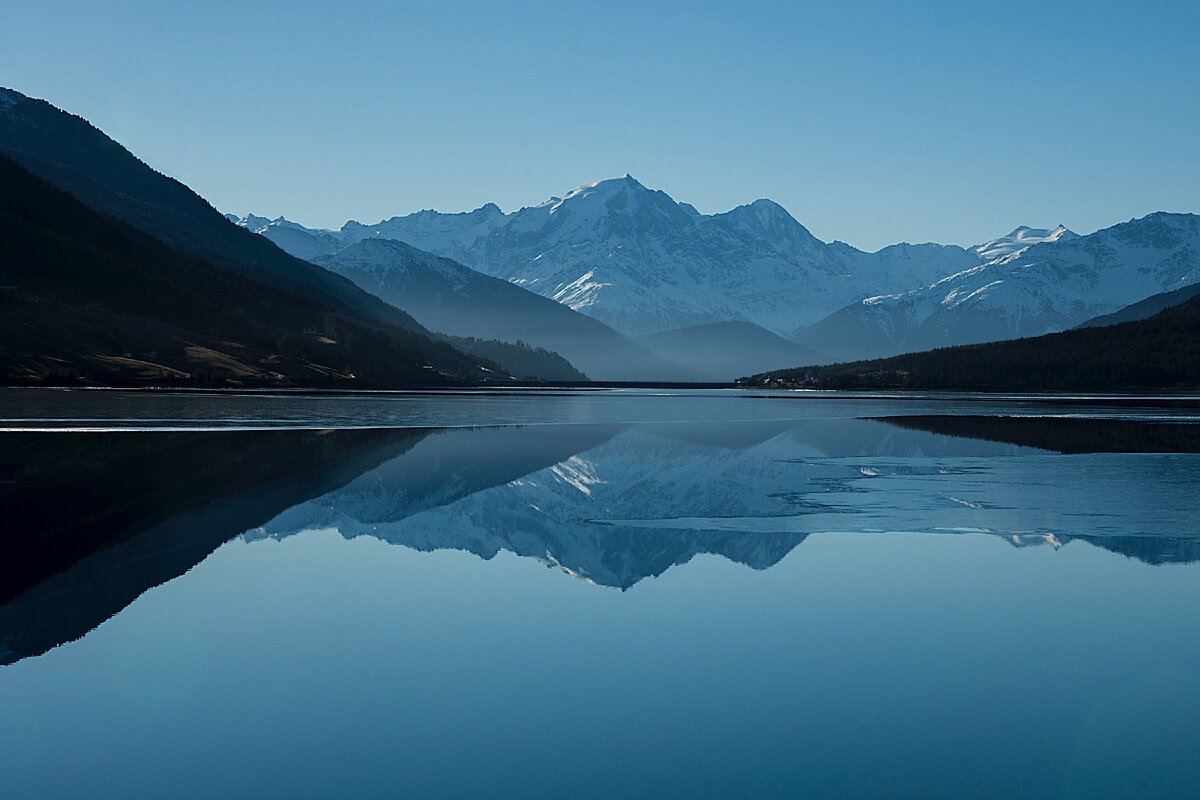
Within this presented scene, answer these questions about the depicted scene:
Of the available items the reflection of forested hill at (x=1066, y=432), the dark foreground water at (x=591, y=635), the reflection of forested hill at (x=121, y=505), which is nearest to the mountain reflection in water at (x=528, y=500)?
the reflection of forested hill at (x=121, y=505)

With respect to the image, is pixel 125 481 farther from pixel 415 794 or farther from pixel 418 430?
pixel 418 430

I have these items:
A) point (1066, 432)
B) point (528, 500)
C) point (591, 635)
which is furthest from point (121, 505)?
point (1066, 432)

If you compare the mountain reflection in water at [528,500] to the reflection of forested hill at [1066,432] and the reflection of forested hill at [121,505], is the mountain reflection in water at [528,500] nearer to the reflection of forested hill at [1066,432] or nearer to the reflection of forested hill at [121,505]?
the reflection of forested hill at [121,505]

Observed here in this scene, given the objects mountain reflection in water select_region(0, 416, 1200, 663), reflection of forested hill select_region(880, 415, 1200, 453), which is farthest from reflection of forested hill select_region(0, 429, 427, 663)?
reflection of forested hill select_region(880, 415, 1200, 453)

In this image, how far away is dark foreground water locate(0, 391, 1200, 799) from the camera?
1800cm

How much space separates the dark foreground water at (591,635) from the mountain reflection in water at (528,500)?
25cm

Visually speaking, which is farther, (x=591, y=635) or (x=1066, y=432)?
(x=1066, y=432)

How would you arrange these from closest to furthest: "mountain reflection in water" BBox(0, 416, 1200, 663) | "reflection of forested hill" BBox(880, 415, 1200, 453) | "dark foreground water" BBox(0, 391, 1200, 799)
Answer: "dark foreground water" BBox(0, 391, 1200, 799) < "mountain reflection in water" BBox(0, 416, 1200, 663) < "reflection of forested hill" BBox(880, 415, 1200, 453)

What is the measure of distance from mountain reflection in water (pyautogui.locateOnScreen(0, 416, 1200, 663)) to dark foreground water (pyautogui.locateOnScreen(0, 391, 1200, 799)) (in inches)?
9.8

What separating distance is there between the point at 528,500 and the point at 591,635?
2400 cm

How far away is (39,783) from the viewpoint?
1711cm

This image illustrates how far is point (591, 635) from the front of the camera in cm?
2670

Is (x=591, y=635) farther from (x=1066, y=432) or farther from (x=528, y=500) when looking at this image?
(x=1066, y=432)

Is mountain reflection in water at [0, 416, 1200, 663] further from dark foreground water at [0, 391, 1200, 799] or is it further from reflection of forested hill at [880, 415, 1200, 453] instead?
reflection of forested hill at [880, 415, 1200, 453]
